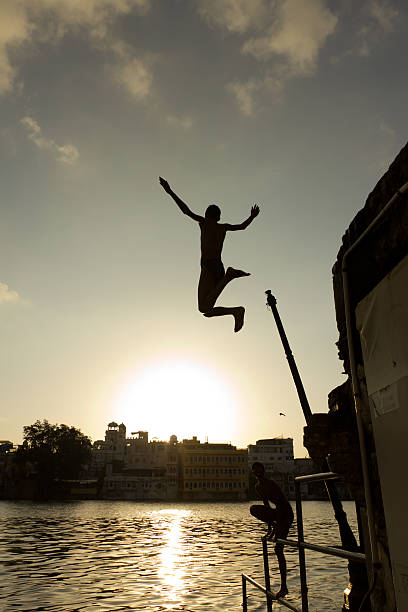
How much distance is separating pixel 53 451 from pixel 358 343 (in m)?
104

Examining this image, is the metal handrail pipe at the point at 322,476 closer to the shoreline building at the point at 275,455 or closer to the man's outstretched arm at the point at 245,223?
the man's outstretched arm at the point at 245,223

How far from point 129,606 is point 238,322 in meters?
9.39

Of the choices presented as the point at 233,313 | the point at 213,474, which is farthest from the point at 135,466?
the point at 233,313

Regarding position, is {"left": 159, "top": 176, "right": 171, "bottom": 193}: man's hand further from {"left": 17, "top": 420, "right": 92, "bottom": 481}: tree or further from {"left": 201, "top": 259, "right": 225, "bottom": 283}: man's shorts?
{"left": 17, "top": 420, "right": 92, "bottom": 481}: tree

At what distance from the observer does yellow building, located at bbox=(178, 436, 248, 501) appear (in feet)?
329

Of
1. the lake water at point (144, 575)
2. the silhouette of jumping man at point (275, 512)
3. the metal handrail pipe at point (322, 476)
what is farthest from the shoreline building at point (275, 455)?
the metal handrail pipe at point (322, 476)

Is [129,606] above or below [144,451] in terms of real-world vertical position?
below

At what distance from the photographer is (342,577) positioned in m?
15.4

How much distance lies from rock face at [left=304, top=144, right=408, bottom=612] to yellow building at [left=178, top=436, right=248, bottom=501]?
102 meters

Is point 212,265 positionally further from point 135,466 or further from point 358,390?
point 135,466

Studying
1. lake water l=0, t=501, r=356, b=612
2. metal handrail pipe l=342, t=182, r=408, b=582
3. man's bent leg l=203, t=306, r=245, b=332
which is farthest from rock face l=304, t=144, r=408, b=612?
lake water l=0, t=501, r=356, b=612

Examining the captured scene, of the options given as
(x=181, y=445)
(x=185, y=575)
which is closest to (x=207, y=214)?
(x=185, y=575)

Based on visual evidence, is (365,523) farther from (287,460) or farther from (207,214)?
(287,460)

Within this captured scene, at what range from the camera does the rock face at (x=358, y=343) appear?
337cm
